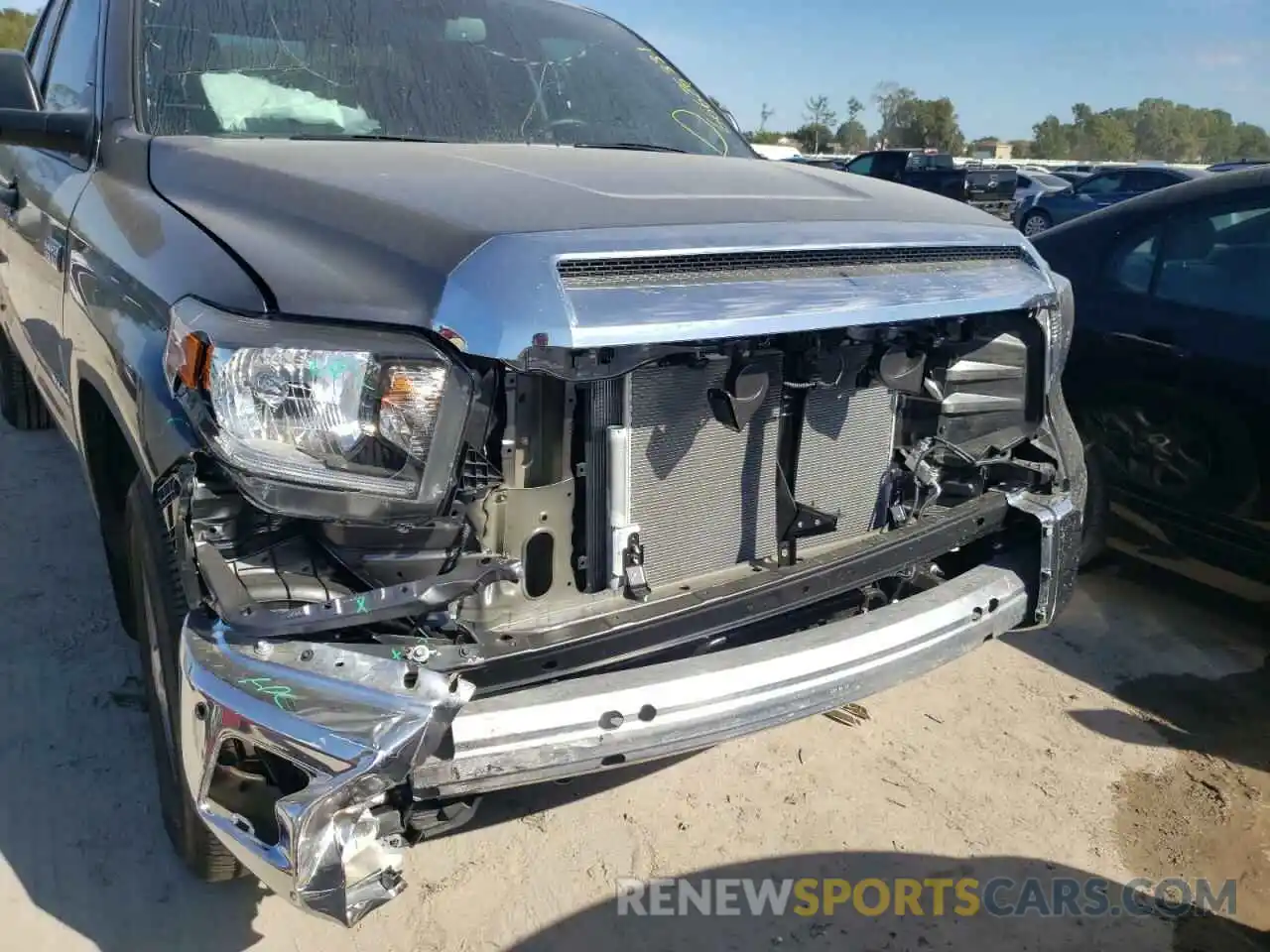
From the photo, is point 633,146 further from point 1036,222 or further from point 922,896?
point 1036,222

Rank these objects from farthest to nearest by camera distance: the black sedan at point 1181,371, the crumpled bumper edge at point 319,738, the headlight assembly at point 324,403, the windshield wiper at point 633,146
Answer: the black sedan at point 1181,371
the windshield wiper at point 633,146
the headlight assembly at point 324,403
the crumpled bumper edge at point 319,738

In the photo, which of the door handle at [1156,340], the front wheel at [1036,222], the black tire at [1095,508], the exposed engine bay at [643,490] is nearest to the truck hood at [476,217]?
the exposed engine bay at [643,490]

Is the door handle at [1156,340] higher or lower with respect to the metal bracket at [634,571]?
higher

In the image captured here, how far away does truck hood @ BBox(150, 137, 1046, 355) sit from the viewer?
1.68 meters

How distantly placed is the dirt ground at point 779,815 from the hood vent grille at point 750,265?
1.45m

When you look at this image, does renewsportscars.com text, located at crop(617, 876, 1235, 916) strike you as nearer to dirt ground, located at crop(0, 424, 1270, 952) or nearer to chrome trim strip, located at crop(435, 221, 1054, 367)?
dirt ground, located at crop(0, 424, 1270, 952)

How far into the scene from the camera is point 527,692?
1.78 meters

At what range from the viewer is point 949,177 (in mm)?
17859

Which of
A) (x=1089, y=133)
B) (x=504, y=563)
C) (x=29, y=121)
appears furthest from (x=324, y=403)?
(x=1089, y=133)

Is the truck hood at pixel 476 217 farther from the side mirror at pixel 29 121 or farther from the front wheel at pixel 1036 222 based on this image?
the front wheel at pixel 1036 222

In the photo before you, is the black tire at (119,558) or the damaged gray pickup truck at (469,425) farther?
the black tire at (119,558)

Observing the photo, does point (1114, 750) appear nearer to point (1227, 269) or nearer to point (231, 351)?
point (1227, 269)

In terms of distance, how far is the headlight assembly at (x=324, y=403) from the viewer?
1642 mm

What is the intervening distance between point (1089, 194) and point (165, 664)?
1816cm
